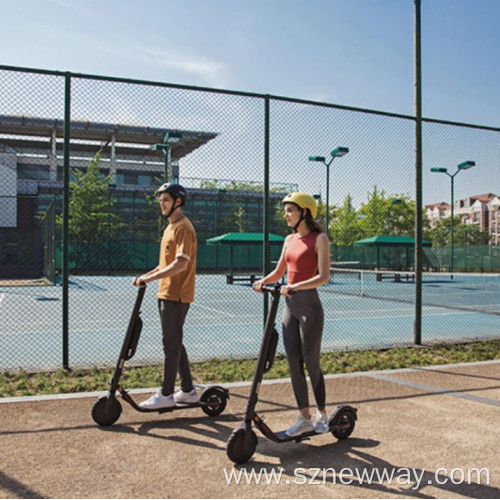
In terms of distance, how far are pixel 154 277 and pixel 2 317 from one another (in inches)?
369

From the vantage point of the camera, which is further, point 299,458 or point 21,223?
point 21,223

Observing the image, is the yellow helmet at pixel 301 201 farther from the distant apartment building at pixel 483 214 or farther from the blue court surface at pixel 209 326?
the distant apartment building at pixel 483 214

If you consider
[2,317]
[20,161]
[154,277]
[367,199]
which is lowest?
[2,317]

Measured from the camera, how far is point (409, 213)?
39344 millimetres

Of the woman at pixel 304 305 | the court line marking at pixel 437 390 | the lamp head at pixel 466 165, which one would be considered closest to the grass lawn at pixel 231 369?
the court line marking at pixel 437 390

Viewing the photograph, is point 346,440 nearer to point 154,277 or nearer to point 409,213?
point 154,277

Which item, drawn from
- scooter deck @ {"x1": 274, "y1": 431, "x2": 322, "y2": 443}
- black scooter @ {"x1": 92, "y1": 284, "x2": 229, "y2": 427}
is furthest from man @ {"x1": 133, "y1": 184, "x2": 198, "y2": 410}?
scooter deck @ {"x1": 274, "y1": 431, "x2": 322, "y2": 443}

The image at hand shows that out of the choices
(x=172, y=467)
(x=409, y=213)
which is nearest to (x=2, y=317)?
(x=172, y=467)

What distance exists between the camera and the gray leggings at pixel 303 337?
3961mm

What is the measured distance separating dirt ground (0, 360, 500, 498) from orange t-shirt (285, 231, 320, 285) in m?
1.20

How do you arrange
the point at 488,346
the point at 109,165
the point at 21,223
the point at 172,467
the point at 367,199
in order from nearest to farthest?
the point at 172,467 → the point at 488,346 → the point at 367,199 → the point at 21,223 → the point at 109,165

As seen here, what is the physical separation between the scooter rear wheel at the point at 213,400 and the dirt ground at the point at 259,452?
3.0 inches

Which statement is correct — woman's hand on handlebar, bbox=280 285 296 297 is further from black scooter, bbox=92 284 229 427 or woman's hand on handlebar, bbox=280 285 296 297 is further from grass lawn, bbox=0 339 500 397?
grass lawn, bbox=0 339 500 397

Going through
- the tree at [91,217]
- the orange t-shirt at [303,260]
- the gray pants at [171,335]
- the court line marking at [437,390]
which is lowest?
the court line marking at [437,390]
